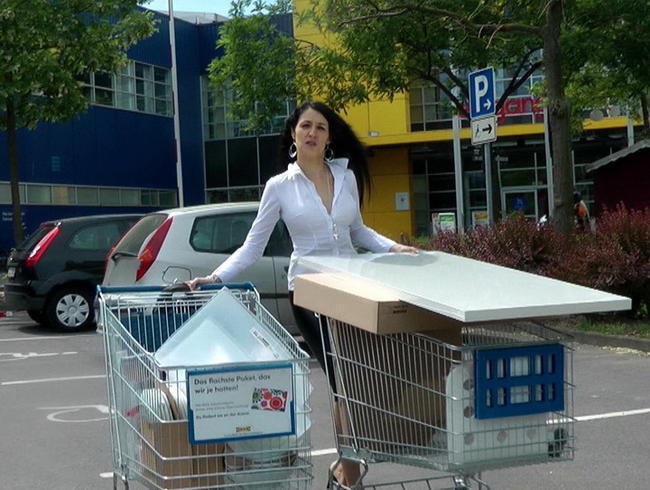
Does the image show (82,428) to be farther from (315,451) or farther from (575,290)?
(575,290)

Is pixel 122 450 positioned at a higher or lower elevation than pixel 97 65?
lower

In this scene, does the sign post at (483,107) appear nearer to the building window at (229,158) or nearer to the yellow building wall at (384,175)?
the yellow building wall at (384,175)

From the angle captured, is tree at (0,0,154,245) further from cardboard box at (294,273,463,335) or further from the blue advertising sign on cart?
the blue advertising sign on cart

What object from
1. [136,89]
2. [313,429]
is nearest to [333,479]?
[313,429]

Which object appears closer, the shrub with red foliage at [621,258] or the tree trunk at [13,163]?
the shrub with red foliage at [621,258]

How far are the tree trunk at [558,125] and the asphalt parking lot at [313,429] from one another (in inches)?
112

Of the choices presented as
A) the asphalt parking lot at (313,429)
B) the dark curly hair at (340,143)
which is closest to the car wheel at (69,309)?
the asphalt parking lot at (313,429)

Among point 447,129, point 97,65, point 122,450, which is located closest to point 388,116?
point 447,129

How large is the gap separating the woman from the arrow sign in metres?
7.30

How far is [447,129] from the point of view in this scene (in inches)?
1438

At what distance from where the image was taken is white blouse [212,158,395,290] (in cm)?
445

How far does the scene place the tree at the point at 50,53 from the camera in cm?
1872

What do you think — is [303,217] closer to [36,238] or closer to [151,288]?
[151,288]

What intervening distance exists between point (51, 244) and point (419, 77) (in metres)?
8.09
